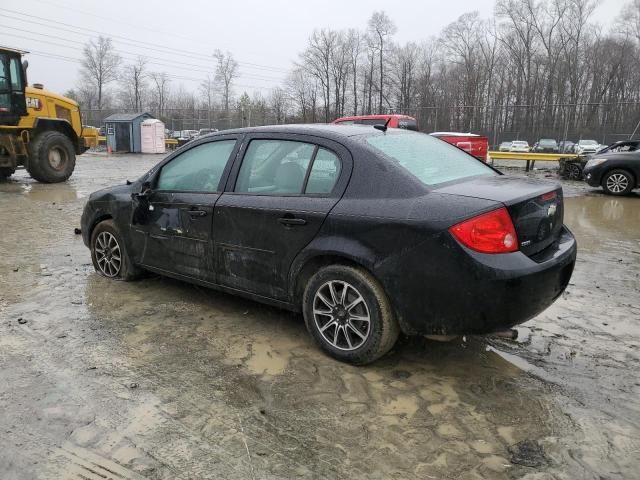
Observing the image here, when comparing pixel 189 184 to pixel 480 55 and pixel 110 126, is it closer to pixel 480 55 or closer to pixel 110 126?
pixel 110 126

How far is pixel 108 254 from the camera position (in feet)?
16.7

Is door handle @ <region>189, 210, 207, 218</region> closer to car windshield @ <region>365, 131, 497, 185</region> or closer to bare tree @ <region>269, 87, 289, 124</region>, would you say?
car windshield @ <region>365, 131, 497, 185</region>

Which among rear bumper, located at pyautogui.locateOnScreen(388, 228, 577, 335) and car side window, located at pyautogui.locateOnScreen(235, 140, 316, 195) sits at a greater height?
car side window, located at pyautogui.locateOnScreen(235, 140, 316, 195)

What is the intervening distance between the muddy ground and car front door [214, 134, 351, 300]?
51 cm

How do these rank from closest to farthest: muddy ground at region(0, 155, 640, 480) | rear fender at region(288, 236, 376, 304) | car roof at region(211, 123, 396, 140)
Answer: muddy ground at region(0, 155, 640, 480)
rear fender at region(288, 236, 376, 304)
car roof at region(211, 123, 396, 140)

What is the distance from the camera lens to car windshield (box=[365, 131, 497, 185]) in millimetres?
3377

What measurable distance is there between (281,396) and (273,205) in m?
1.32

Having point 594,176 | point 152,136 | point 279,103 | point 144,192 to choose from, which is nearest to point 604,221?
point 594,176

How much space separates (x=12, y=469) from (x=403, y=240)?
7.45ft

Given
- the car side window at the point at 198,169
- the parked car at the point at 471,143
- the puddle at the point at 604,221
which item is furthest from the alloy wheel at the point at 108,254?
the parked car at the point at 471,143

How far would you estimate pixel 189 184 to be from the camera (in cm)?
431

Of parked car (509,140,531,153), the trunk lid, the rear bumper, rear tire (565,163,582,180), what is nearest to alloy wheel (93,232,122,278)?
the rear bumper

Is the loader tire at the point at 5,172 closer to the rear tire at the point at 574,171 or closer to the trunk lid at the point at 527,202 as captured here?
the trunk lid at the point at 527,202

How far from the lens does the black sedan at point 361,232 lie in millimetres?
2902
